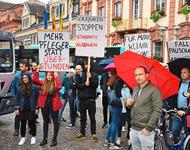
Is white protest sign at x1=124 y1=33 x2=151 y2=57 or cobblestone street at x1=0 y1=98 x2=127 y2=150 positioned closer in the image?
cobblestone street at x1=0 y1=98 x2=127 y2=150

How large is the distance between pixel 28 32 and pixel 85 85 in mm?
48422

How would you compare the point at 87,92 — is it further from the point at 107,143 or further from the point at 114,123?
the point at 107,143

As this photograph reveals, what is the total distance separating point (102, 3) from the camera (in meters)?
31.9

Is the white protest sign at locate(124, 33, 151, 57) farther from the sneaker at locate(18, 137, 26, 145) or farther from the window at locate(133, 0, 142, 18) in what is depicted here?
the window at locate(133, 0, 142, 18)

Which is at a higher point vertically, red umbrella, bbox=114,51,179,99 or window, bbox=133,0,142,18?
window, bbox=133,0,142,18

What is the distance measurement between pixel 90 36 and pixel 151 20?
18.8 meters

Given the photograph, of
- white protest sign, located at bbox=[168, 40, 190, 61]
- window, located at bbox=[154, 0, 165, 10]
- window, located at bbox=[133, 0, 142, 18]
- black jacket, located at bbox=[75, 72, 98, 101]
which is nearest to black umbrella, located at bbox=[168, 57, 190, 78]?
black jacket, located at bbox=[75, 72, 98, 101]

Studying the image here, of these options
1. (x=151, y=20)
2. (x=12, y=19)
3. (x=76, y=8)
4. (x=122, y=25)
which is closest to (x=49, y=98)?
(x=151, y=20)

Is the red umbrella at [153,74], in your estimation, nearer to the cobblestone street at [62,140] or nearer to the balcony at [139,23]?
the cobblestone street at [62,140]

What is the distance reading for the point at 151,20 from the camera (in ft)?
84.8

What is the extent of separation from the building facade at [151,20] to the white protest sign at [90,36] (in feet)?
46.0

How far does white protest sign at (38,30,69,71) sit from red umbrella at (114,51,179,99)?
1.99 meters

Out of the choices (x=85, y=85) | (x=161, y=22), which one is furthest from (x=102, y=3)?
(x=85, y=85)

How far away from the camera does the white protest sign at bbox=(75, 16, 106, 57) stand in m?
7.79
